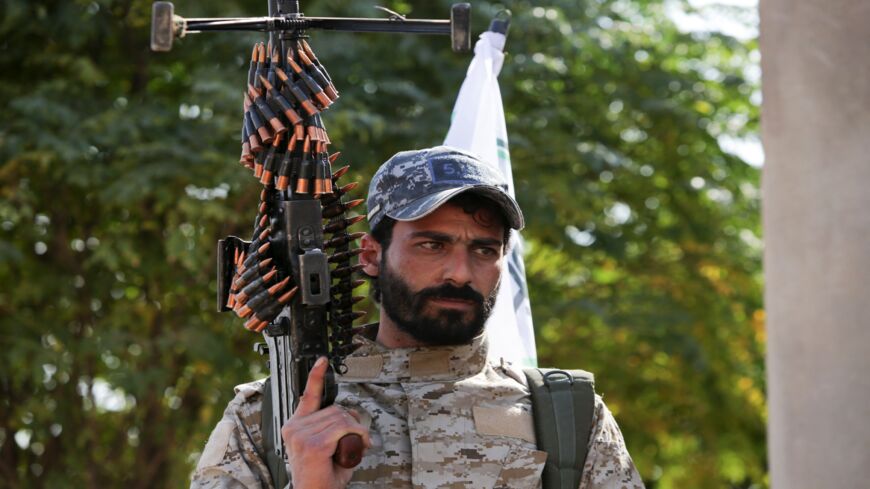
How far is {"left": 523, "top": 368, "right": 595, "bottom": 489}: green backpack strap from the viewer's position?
130 inches

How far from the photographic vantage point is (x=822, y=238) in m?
3.30

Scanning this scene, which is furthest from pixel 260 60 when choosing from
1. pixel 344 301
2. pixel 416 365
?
pixel 416 365

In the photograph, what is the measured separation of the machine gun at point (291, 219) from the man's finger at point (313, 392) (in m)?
0.03

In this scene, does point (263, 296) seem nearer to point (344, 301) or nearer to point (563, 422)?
point (344, 301)

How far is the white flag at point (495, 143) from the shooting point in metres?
4.57

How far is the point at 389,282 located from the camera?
11.3 feet

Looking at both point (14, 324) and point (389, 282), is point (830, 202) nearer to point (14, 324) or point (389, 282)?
point (389, 282)

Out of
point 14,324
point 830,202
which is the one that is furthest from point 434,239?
point 14,324

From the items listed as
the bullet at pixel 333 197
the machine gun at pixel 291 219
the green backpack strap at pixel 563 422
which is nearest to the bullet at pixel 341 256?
the machine gun at pixel 291 219

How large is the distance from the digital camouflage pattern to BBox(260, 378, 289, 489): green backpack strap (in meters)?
0.03

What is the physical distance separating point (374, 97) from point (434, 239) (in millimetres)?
4875

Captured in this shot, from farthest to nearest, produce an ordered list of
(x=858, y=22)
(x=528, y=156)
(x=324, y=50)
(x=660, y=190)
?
(x=660, y=190), (x=528, y=156), (x=324, y=50), (x=858, y=22)

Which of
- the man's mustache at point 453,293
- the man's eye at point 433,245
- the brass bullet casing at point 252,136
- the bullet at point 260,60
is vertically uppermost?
the bullet at point 260,60

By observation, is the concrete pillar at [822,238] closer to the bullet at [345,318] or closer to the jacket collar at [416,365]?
the jacket collar at [416,365]
